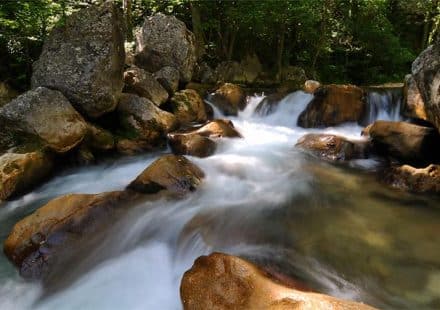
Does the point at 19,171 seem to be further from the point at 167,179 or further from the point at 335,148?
the point at 335,148

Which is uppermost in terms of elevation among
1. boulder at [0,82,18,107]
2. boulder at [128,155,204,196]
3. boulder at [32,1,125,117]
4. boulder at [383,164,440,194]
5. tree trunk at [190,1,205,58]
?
tree trunk at [190,1,205,58]

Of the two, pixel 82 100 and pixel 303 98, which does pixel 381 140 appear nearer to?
pixel 303 98

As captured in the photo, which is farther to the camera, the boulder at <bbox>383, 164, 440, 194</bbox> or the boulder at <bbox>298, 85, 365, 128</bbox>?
the boulder at <bbox>298, 85, 365, 128</bbox>

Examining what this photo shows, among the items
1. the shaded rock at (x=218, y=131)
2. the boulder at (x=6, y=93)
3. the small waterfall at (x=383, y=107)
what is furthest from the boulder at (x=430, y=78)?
the boulder at (x=6, y=93)

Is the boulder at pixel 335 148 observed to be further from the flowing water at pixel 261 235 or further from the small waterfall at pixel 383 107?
the small waterfall at pixel 383 107

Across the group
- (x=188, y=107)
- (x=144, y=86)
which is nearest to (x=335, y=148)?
(x=188, y=107)

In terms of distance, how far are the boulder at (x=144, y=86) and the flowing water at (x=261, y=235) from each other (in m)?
2.35

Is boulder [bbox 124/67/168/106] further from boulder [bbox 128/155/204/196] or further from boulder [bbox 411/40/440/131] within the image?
boulder [bbox 411/40/440/131]

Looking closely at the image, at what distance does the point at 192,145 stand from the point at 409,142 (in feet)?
14.8

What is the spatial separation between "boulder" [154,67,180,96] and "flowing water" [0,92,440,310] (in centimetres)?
343

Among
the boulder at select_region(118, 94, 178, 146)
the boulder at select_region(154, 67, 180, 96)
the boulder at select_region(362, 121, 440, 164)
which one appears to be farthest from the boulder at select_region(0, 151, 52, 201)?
the boulder at select_region(362, 121, 440, 164)

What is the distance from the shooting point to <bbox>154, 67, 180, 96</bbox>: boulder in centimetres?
1060

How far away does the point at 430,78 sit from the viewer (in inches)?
264

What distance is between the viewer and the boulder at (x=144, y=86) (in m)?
9.45
